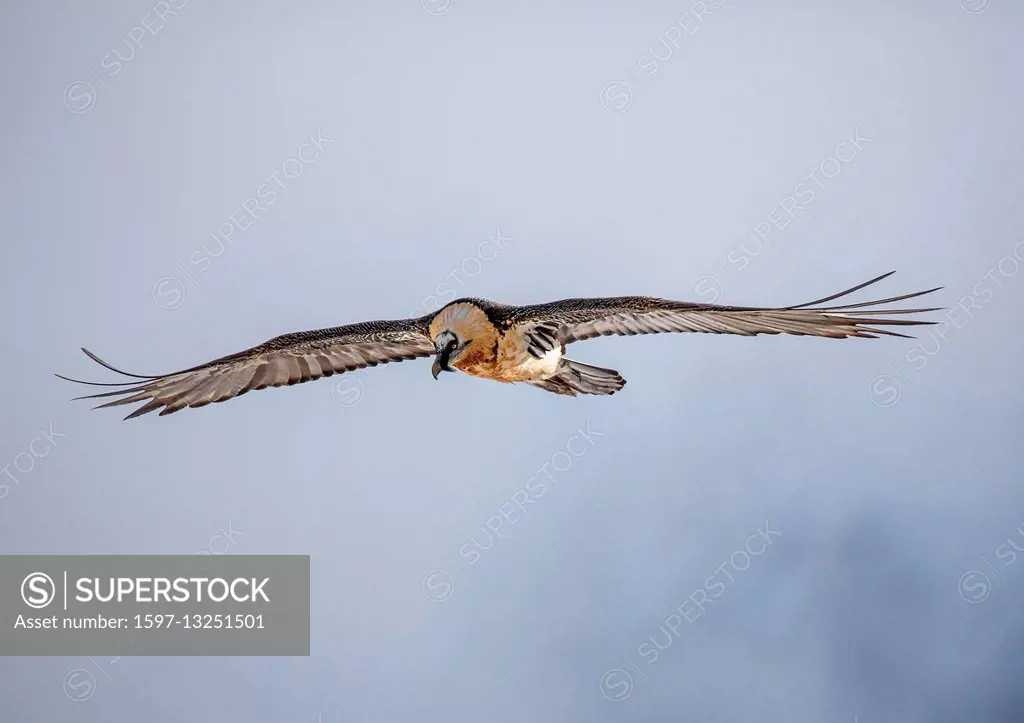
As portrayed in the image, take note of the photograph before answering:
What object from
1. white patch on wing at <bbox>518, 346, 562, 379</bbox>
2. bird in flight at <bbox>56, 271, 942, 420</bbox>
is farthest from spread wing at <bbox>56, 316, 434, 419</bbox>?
white patch on wing at <bbox>518, 346, 562, 379</bbox>

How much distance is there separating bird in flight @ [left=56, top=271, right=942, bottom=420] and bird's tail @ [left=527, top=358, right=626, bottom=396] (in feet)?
0.04

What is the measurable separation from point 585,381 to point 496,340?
5.36 feet

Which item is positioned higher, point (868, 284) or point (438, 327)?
point (438, 327)

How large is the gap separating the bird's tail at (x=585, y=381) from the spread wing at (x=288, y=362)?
159 cm

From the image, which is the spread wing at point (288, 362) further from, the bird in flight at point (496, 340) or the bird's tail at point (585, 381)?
the bird's tail at point (585, 381)

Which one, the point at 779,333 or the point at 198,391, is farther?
the point at 198,391

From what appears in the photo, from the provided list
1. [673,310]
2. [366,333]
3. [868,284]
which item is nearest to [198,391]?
[366,333]

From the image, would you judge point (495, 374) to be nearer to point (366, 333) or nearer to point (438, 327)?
point (438, 327)

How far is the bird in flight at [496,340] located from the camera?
11430 millimetres

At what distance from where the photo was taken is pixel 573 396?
45.2 feet

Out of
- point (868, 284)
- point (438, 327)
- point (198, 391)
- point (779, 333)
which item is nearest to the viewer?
point (868, 284)

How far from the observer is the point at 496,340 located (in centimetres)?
1251

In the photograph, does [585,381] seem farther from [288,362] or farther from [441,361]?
[288,362]

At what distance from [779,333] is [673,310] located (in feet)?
3.61
